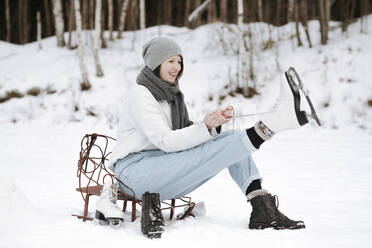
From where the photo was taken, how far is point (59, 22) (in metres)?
11.0

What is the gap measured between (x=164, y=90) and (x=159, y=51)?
0.23 metres

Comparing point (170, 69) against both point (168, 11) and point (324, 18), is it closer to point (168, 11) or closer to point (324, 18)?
point (324, 18)

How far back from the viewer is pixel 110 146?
6.26 m

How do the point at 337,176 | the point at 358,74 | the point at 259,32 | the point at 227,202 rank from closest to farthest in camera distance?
the point at 227,202, the point at 337,176, the point at 358,74, the point at 259,32

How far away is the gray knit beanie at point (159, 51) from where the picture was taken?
8.06 feet

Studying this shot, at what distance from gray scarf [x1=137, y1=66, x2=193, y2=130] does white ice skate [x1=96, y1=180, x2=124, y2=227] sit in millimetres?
511

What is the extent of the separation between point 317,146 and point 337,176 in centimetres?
159

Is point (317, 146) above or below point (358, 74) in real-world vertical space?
below

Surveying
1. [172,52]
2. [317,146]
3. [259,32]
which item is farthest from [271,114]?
[259,32]

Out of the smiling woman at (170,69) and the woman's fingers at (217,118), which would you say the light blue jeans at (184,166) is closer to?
the woman's fingers at (217,118)

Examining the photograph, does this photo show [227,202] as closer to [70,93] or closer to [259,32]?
[70,93]

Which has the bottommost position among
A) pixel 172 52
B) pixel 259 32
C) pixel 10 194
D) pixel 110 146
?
pixel 110 146

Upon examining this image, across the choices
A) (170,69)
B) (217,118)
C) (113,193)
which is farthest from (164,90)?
(113,193)

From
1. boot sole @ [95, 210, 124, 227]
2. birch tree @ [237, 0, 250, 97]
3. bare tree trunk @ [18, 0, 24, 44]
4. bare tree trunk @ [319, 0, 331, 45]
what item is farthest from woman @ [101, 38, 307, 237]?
bare tree trunk @ [18, 0, 24, 44]
